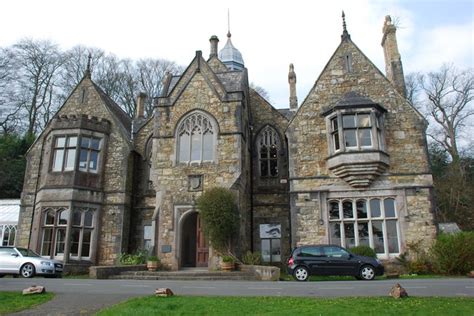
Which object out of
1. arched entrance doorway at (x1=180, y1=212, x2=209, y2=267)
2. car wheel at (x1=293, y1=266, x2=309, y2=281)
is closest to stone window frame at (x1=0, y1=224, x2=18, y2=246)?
arched entrance doorway at (x1=180, y1=212, x2=209, y2=267)

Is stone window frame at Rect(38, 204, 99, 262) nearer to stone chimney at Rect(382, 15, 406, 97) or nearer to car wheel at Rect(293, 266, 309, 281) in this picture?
car wheel at Rect(293, 266, 309, 281)

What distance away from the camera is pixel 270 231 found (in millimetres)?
22438

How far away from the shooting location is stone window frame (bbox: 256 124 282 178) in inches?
938

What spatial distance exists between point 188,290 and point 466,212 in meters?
29.8

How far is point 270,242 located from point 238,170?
16.9ft

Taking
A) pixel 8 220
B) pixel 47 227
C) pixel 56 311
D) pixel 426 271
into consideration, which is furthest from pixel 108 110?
pixel 426 271

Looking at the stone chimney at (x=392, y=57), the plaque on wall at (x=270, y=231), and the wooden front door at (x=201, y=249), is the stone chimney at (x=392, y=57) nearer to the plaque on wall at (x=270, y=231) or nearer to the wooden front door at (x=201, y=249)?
the plaque on wall at (x=270, y=231)

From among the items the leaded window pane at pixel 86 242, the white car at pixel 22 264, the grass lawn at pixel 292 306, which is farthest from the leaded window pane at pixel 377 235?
the leaded window pane at pixel 86 242

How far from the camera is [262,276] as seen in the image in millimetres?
15477

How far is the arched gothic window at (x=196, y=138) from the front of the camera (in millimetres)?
20750

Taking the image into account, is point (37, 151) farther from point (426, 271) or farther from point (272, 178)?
point (426, 271)

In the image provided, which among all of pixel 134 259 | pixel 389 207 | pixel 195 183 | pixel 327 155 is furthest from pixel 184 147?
pixel 389 207

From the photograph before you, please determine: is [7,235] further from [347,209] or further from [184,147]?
[347,209]

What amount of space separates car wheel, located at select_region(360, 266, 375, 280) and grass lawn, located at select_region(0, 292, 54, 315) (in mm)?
10561
